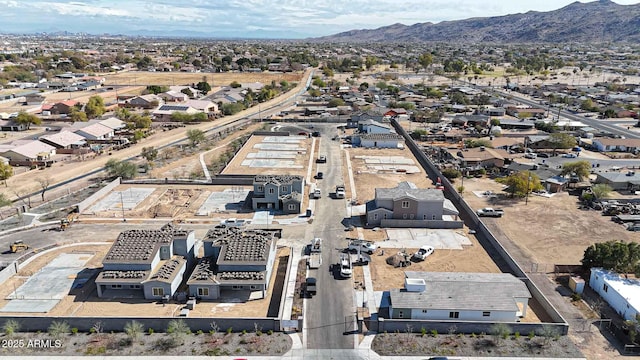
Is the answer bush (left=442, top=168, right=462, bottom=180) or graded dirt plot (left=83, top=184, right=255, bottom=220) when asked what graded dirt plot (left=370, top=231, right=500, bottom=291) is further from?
bush (left=442, top=168, right=462, bottom=180)

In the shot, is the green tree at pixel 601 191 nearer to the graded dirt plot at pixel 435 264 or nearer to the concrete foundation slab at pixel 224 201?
the graded dirt plot at pixel 435 264

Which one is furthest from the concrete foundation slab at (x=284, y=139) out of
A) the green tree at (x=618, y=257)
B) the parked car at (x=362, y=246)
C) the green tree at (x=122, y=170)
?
the green tree at (x=618, y=257)

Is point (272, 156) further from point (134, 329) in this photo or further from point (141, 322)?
point (134, 329)

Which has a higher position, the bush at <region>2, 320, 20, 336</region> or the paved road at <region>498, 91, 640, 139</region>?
the paved road at <region>498, 91, 640, 139</region>

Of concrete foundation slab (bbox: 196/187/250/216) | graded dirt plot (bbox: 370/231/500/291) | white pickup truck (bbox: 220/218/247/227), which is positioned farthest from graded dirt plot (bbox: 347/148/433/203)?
graded dirt plot (bbox: 370/231/500/291)

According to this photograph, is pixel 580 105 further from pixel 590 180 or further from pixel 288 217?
pixel 288 217

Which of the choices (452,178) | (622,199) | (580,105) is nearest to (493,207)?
(452,178)
